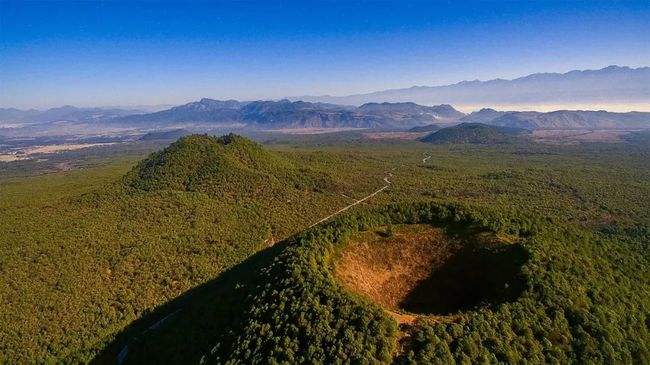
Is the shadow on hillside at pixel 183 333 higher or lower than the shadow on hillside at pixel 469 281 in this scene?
lower

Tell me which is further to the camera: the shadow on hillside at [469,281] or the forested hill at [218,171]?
the forested hill at [218,171]

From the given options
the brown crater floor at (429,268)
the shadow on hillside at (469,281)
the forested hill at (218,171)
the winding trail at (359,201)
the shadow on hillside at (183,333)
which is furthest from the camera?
the forested hill at (218,171)

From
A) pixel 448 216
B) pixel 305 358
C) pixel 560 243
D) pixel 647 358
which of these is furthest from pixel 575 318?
pixel 305 358

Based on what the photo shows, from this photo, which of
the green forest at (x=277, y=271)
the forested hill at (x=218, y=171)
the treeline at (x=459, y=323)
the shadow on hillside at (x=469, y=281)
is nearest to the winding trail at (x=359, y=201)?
the green forest at (x=277, y=271)

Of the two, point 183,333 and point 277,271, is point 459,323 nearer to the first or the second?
point 277,271

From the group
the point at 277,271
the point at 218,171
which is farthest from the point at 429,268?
the point at 218,171

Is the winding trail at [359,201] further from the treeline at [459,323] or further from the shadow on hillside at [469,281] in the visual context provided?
the shadow on hillside at [469,281]

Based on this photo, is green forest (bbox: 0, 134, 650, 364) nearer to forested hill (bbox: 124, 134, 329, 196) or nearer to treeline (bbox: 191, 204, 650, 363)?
treeline (bbox: 191, 204, 650, 363)
